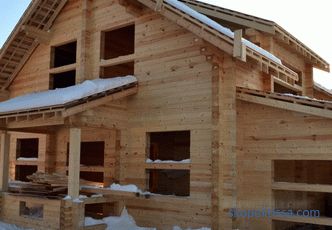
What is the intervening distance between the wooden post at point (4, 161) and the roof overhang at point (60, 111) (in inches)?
30.4

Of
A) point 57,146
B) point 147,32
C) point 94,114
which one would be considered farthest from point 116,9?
point 57,146

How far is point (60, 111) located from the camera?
40.9 ft

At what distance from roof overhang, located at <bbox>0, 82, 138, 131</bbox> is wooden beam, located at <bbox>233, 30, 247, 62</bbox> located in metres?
4.64

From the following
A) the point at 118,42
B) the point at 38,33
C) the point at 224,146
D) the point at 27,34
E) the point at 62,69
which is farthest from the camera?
the point at 118,42

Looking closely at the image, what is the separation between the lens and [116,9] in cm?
1600

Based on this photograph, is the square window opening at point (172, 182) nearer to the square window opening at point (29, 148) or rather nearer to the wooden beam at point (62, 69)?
the wooden beam at point (62, 69)

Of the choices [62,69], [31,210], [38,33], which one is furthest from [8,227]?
[38,33]

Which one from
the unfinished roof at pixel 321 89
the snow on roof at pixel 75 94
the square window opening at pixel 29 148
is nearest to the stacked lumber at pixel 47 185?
the snow on roof at pixel 75 94

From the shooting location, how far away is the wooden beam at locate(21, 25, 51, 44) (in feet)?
59.1

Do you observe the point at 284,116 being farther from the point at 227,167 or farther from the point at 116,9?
the point at 116,9

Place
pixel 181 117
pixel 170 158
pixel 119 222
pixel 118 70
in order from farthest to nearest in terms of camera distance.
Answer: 1. pixel 170 158
2. pixel 118 70
3. pixel 119 222
4. pixel 181 117

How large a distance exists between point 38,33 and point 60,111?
7353 mm

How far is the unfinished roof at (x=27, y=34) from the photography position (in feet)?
58.8

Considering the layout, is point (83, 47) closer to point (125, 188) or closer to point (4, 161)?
point (4, 161)
